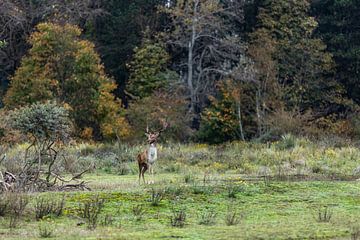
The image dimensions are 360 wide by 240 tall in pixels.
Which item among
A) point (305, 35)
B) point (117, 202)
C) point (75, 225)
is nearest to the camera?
point (75, 225)

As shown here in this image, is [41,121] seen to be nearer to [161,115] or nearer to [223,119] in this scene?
[161,115]

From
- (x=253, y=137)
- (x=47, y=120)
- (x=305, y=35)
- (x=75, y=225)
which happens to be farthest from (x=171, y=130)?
(x=75, y=225)

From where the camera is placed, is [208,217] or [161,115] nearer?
[208,217]

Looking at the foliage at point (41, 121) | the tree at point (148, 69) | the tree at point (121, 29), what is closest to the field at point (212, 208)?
the foliage at point (41, 121)

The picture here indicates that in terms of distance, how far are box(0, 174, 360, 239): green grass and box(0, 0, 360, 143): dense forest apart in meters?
24.3

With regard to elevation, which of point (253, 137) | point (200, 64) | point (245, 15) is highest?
point (245, 15)

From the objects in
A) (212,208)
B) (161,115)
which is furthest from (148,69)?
(212,208)

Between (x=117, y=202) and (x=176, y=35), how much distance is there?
34.9m

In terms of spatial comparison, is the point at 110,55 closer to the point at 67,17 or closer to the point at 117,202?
the point at 67,17

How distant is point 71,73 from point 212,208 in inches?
1279

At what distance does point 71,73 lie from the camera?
158 ft

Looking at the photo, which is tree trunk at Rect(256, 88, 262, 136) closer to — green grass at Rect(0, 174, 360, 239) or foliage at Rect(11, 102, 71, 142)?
green grass at Rect(0, 174, 360, 239)

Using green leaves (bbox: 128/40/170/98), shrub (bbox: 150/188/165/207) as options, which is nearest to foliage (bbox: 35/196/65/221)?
shrub (bbox: 150/188/165/207)

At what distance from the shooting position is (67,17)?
178ft
